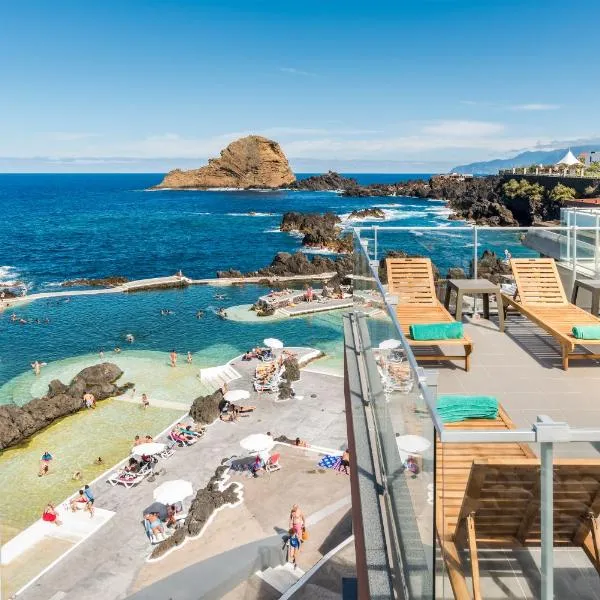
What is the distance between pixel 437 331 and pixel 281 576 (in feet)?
24.8

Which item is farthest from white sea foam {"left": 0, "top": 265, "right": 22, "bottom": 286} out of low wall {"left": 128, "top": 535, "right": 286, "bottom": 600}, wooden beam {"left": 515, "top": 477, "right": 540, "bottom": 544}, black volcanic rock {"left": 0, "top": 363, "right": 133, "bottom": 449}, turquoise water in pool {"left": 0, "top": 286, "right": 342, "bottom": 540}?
wooden beam {"left": 515, "top": 477, "right": 540, "bottom": 544}

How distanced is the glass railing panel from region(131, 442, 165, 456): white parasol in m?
13.1

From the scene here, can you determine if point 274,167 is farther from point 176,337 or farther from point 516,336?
point 516,336

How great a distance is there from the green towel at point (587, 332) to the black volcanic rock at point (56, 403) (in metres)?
18.2

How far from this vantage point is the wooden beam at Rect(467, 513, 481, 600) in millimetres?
2537

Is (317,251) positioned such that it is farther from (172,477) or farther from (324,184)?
(324,184)

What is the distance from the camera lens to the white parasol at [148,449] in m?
16.2

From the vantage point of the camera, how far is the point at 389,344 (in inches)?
153

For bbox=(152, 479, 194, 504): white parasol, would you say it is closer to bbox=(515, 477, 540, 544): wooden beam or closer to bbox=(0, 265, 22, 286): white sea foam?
bbox=(515, 477, 540, 544): wooden beam

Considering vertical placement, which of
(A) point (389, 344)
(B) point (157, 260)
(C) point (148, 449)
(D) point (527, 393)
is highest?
(A) point (389, 344)

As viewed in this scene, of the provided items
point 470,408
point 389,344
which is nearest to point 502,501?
point 389,344

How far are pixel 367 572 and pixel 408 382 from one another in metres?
1.65

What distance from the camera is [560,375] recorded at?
20.3 feet

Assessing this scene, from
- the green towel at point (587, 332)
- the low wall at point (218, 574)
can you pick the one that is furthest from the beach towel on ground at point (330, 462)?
the green towel at point (587, 332)
